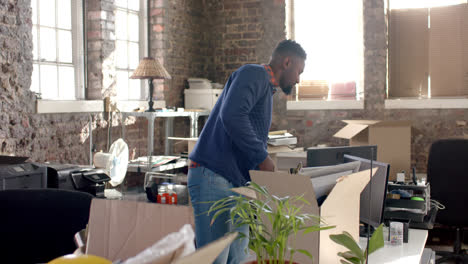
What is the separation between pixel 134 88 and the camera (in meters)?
6.17

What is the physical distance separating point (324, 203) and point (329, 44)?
17.3 feet

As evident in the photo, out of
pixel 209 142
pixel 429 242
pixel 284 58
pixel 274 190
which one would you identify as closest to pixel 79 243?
pixel 274 190

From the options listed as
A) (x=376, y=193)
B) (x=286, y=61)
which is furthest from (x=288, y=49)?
(x=376, y=193)

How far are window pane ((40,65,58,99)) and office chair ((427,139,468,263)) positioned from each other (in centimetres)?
349

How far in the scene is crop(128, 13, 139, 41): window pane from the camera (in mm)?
6098

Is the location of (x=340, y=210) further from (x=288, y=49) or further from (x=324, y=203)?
(x=288, y=49)

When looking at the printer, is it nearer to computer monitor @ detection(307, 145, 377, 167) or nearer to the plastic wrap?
computer monitor @ detection(307, 145, 377, 167)

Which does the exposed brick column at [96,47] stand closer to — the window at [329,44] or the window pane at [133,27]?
the window pane at [133,27]

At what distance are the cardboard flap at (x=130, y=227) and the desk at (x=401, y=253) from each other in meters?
1.21

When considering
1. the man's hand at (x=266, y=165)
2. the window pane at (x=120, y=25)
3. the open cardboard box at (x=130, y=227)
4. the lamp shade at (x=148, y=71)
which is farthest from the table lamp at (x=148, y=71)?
the open cardboard box at (x=130, y=227)

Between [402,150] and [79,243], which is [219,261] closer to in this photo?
[79,243]

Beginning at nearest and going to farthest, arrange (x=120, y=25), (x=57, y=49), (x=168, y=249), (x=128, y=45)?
(x=168, y=249) → (x=57, y=49) → (x=120, y=25) → (x=128, y=45)

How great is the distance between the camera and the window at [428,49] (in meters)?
5.98

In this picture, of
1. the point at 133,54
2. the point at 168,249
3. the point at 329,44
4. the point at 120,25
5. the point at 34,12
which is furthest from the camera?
the point at 329,44
